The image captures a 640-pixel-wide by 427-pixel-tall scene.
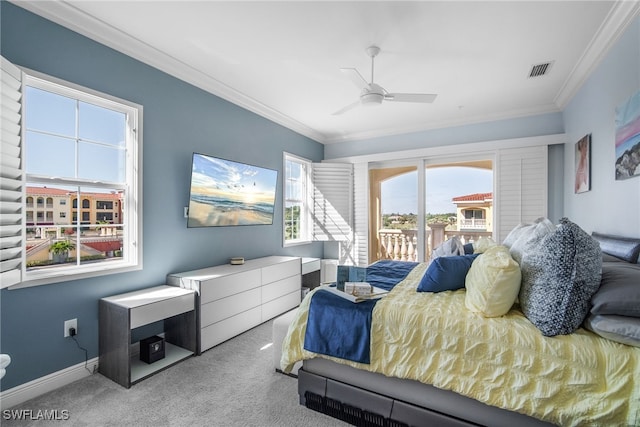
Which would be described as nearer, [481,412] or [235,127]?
[481,412]

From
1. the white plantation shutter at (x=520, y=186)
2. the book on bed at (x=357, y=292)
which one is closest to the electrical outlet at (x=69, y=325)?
the book on bed at (x=357, y=292)

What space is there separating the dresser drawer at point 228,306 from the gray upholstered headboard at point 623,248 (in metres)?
3.06

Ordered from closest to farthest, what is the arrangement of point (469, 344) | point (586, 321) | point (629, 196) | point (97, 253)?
point (586, 321) → point (469, 344) → point (629, 196) → point (97, 253)

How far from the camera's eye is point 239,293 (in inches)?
122

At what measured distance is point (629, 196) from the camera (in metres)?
2.11

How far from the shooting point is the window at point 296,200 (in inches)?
190

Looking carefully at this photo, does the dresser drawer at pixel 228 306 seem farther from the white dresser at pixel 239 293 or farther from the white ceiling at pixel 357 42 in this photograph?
the white ceiling at pixel 357 42

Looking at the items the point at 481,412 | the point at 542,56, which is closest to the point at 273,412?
the point at 481,412

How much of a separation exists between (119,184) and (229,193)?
45.3 inches

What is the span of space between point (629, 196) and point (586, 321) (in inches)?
51.7

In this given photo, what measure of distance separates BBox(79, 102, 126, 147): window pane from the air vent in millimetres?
3924

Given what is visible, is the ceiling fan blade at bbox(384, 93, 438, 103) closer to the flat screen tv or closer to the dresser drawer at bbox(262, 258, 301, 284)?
the flat screen tv

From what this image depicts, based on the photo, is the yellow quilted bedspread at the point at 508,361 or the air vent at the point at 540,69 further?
the air vent at the point at 540,69

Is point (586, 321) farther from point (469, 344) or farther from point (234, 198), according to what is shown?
point (234, 198)
